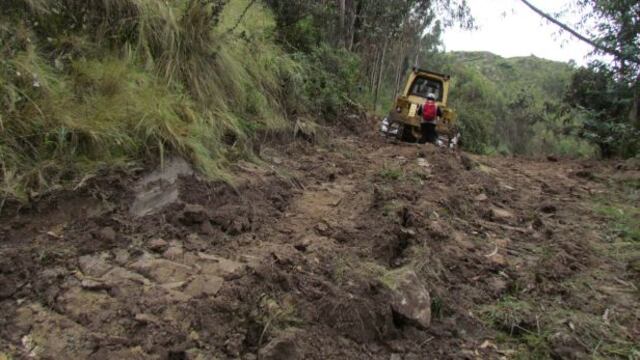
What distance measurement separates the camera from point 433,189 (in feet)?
18.5

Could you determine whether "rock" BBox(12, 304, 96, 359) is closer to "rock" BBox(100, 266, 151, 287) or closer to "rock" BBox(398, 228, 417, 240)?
"rock" BBox(100, 266, 151, 287)

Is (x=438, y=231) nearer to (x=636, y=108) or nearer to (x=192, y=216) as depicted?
(x=192, y=216)

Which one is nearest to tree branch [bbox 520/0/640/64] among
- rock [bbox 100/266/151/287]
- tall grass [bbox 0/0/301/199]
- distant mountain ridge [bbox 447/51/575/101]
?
tall grass [bbox 0/0/301/199]

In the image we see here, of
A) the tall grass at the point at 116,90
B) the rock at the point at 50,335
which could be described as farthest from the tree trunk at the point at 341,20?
the rock at the point at 50,335

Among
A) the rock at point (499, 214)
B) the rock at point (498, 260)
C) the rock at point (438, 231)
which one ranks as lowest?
the rock at point (499, 214)

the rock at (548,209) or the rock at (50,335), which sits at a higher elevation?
the rock at (50,335)

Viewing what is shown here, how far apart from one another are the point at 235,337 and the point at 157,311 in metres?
0.43

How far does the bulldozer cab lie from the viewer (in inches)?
394

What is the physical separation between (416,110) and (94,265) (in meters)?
8.11

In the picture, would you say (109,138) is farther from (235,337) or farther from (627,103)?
(627,103)

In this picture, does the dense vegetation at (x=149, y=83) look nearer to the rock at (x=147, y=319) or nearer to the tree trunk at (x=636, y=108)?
the rock at (x=147, y=319)

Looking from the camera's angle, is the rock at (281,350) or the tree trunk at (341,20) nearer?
the rock at (281,350)

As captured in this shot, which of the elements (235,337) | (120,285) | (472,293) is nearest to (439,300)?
(472,293)

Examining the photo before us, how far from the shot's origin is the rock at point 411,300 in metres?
2.98
